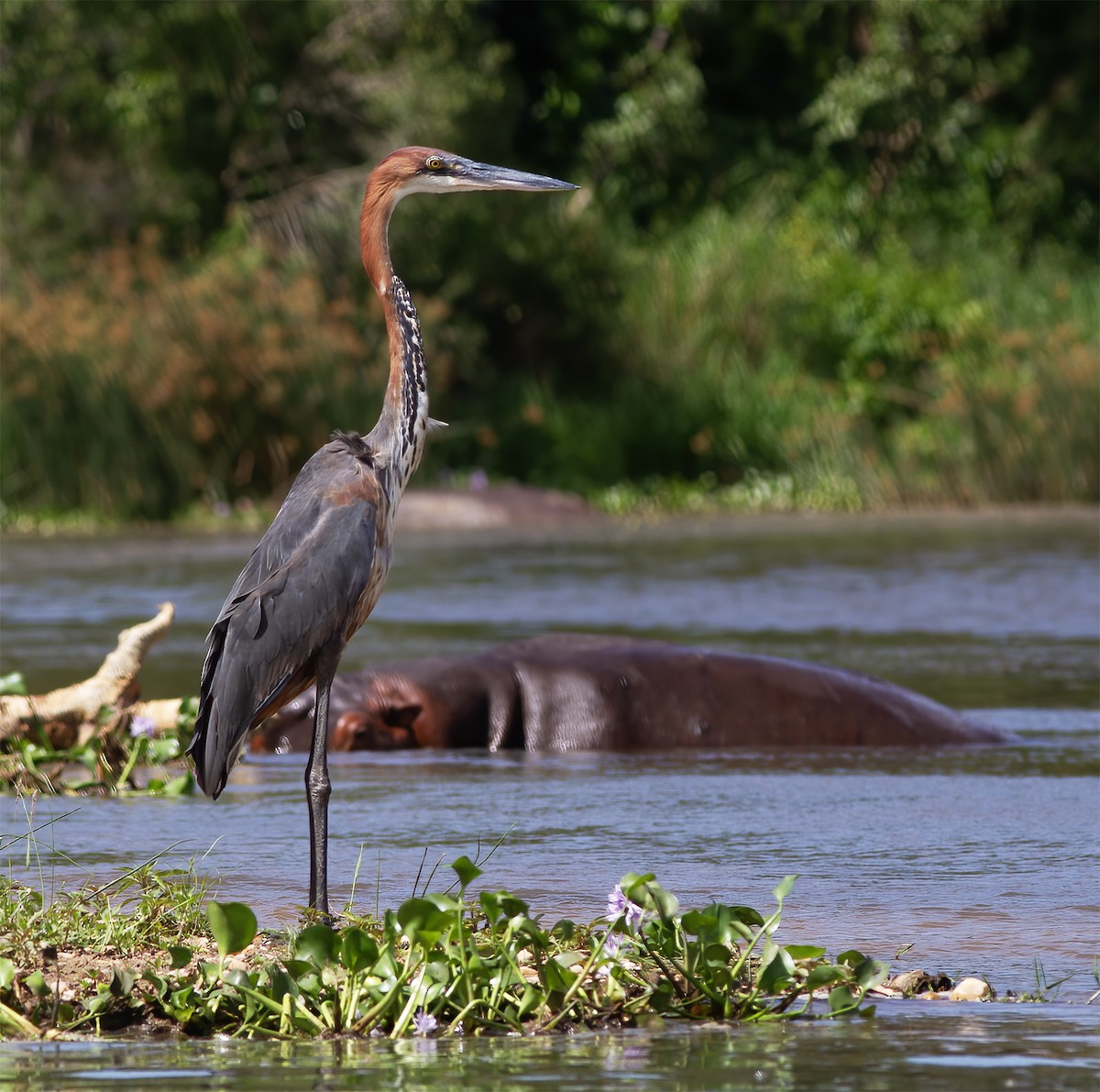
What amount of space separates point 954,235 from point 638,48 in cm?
505

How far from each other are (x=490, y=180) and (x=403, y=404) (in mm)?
760

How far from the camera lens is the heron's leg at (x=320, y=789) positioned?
172 inches

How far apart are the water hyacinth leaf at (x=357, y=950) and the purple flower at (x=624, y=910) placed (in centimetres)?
45

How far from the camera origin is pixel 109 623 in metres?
10.8

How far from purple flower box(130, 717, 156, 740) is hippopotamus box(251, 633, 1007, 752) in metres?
0.69

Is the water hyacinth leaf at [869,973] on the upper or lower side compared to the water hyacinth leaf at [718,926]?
lower

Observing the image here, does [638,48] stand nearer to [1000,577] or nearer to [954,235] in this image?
[954,235]

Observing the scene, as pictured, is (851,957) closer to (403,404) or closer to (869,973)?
(869,973)

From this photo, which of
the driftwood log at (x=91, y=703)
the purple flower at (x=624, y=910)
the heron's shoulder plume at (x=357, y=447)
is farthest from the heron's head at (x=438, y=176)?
the purple flower at (x=624, y=910)

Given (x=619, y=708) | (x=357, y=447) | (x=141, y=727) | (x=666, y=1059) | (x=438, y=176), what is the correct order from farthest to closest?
(x=619, y=708) → (x=141, y=727) → (x=438, y=176) → (x=357, y=447) → (x=666, y=1059)

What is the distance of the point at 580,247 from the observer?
23.0 meters

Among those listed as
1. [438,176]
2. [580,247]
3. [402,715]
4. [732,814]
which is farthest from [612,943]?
[580,247]

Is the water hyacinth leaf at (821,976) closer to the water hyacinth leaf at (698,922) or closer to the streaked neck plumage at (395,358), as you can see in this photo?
the water hyacinth leaf at (698,922)

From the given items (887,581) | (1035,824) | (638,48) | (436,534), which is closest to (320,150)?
(638,48)
